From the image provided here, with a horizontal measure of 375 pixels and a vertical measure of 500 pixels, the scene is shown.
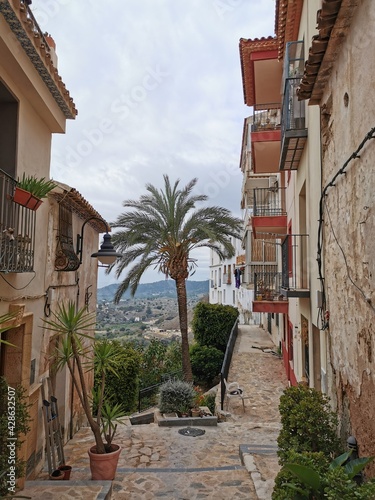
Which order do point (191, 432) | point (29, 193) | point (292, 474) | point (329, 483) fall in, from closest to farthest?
1. point (329, 483)
2. point (292, 474)
3. point (29, 193)
4. point (191, 432)

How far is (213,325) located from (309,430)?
1917 cm

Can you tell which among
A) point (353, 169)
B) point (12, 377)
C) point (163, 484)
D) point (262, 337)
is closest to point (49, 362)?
point (12, 377)

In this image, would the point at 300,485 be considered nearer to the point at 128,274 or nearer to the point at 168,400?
the point at 168,400

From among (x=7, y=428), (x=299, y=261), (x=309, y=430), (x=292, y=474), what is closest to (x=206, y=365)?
(x=299, y=261)

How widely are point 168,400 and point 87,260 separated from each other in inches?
184

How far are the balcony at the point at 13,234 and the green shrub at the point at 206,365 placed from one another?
52.3 feet

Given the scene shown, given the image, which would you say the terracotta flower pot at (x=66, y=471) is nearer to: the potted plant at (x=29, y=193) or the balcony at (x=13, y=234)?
the balcony at (x=13, y=234)

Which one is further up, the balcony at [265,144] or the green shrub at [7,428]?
the balcony at [265,144]

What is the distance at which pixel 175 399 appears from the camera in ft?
36.9

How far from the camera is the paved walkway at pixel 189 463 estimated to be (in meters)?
5.65

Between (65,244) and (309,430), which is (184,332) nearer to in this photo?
(65,244)

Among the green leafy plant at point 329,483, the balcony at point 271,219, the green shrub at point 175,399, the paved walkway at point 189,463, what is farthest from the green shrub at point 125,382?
the green leafy plant at point 329,483

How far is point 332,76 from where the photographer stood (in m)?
4.86

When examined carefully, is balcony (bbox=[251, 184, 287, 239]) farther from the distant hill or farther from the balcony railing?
Result: the distant hill
